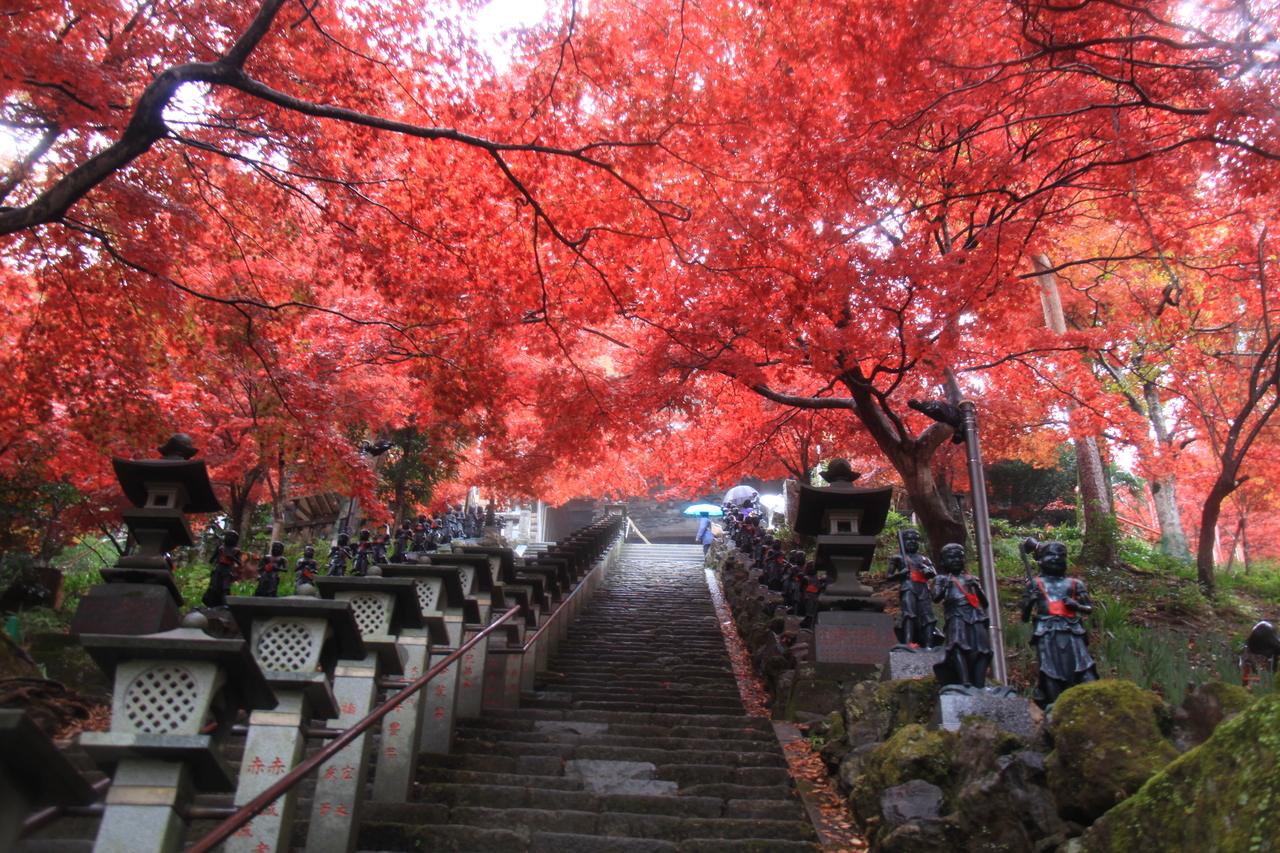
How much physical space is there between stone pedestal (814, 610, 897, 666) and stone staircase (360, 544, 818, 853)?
1.05 meters

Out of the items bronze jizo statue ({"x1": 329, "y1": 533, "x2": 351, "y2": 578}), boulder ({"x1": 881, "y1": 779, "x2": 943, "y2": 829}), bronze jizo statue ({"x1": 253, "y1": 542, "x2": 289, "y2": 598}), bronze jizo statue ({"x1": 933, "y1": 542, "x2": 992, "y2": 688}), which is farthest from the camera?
bronze jizo statue ({"x1": 329, "y1": 533, "x2": 351, "y2": 578})

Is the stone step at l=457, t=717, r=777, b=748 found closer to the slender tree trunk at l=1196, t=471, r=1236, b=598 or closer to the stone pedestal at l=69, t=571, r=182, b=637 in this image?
the stone pedestal at l=69, t=571, r=182, b=637

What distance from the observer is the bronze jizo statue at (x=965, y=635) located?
5609 mm

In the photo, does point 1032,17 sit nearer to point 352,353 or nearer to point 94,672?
point 352,353

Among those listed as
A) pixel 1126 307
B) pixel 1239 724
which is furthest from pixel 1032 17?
pixel 1126 307

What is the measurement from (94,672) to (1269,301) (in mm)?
16853

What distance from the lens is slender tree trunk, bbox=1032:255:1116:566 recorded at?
12984 millimetres

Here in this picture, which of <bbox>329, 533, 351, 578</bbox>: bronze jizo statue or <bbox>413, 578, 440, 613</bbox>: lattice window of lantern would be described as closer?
<bbox>413, 578, 440, 613</bbox>: lattice window of lantern

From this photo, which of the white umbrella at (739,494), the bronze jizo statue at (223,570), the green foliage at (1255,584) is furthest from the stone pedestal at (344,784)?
the white umbrella at (739,494)

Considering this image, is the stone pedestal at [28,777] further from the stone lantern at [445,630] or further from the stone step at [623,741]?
the stone step at [623,741]

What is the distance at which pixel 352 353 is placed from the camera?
12.1 meters

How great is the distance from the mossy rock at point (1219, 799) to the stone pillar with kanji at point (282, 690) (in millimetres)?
3857

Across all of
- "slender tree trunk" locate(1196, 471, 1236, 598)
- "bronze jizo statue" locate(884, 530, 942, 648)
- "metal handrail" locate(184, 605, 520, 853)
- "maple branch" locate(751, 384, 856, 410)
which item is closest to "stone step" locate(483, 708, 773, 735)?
"bronze jizo statue" locate(884, 530, 942, 648)

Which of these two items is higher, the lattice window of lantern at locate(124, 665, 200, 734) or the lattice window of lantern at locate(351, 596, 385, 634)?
the lattice window of lantern at locate(351, 596, 385, 634)
